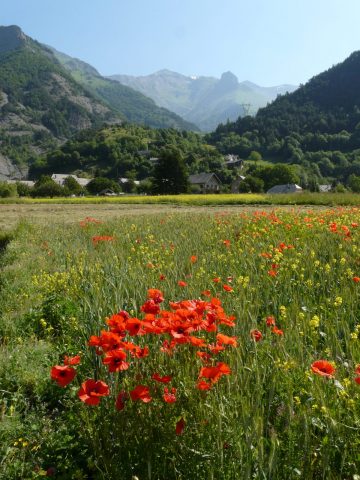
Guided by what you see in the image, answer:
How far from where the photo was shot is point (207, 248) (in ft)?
24.6

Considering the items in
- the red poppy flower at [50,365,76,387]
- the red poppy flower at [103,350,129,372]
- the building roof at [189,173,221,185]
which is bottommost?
the red poppy flower at [50,365,76,387]

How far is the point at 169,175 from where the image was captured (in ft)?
250

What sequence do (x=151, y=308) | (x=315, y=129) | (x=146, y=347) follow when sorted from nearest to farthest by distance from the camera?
(x=146, y=347), (x=151, y=308), (x=315, y=129)

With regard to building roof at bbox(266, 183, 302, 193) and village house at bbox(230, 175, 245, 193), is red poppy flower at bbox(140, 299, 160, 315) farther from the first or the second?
village house at bbox(230, 175, 245, 193)

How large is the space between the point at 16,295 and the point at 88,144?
162 metres

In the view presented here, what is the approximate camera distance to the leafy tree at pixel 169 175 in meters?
76.0

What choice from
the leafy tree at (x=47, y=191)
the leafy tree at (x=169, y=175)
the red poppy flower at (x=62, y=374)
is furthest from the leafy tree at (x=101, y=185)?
the red poppy flower at (x=62, y=374)

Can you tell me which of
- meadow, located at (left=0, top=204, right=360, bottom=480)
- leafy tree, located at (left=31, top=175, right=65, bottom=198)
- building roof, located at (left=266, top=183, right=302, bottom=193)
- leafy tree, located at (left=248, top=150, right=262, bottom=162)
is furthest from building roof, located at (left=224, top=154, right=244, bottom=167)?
meadow, located at (left=0, top=204, right=360, bottom=480)

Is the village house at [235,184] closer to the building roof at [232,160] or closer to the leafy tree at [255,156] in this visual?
the building roof at [232,160]

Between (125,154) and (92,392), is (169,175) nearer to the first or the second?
(92,392)

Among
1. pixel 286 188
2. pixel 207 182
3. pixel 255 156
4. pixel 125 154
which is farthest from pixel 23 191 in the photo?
pixel 255 156

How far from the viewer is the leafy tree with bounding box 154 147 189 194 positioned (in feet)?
249

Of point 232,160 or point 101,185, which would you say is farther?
point 232,160

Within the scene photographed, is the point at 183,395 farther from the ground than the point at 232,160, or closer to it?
closer to it
